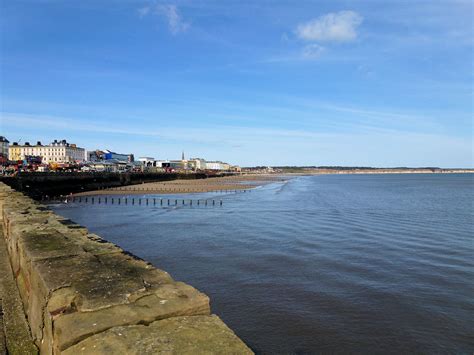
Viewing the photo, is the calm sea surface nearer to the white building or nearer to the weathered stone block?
the weathered stone block

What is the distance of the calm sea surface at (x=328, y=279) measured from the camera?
27.3 ft

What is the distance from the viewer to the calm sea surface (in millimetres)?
8312

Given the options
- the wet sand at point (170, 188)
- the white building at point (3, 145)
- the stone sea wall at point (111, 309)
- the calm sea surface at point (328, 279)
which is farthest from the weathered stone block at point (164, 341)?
the white building at point (3, 145)

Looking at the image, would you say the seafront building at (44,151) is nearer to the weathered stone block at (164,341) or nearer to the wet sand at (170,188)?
the wet sand at (170,188)

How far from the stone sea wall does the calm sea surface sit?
14.4 feet

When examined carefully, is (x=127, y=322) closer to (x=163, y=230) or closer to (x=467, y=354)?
(x=467, y=354)

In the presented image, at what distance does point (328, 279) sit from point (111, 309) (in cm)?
1009

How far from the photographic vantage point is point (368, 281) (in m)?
12.1

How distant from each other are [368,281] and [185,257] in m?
7.45

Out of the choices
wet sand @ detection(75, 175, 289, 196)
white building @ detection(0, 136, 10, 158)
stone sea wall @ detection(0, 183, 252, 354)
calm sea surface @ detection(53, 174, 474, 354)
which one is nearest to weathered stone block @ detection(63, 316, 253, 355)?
stone sea wall @ detection(0, 183, 252, 354)

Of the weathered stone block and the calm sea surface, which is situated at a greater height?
the weathered stone block

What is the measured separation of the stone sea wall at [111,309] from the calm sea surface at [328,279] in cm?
440

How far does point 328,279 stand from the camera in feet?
40.1

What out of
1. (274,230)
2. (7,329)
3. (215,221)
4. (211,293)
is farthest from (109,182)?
(7,329)
